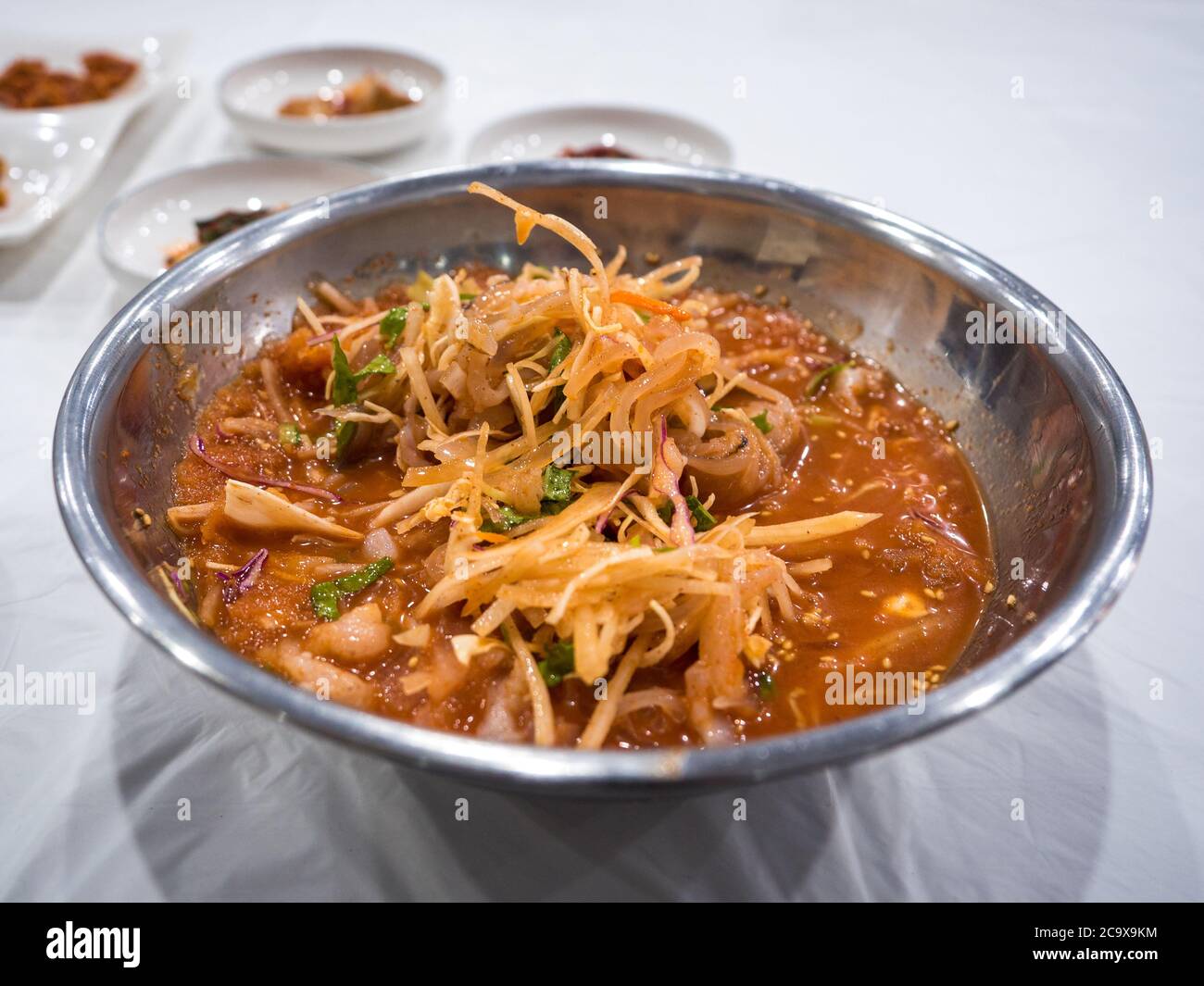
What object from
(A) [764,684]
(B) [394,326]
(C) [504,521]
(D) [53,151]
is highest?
(D) [53,151]

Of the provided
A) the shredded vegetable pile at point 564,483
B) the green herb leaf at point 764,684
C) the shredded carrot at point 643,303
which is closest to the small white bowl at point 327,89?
the shredded vegetable pile at point 564,483

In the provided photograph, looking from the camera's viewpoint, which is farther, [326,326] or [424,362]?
[326,326]

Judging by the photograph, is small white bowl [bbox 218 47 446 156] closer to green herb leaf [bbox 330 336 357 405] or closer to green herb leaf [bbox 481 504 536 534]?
green herb leaf [bbox 330 336 357 405]

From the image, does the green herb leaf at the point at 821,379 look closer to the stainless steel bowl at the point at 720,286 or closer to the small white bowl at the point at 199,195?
the stainless steel bowl at the point at 720,286

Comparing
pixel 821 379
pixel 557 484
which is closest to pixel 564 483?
pixel 557 484

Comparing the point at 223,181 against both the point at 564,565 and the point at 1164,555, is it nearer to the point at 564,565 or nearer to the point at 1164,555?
the point at 564,565

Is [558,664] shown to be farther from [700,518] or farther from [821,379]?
[821,379]
